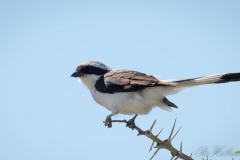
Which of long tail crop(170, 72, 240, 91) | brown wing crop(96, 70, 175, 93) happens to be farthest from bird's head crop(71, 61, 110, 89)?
long tail crop(170, 72, 240, 91)

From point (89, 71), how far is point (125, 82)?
1.14 meters

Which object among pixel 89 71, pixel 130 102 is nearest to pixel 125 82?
pixel 130 102

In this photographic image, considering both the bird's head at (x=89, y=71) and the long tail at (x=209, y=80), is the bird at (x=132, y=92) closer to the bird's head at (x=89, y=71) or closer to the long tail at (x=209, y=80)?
the long tail at (x=209, y=80)

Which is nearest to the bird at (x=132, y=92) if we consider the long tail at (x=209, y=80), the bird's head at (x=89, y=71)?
the long tail at (x=209, y=80)

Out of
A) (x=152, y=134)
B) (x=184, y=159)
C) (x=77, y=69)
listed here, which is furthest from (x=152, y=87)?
(x=184, y=159)

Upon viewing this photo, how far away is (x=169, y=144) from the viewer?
262 cm

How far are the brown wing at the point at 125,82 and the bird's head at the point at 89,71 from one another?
236mm

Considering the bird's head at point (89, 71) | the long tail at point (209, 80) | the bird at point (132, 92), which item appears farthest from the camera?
the bird's head at point (89, 71)

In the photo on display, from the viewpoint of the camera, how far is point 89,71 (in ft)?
22.7

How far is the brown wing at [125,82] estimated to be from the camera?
5754 millimetres

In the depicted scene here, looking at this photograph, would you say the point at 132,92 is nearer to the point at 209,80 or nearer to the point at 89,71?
the point at 89,71

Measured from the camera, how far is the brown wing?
5.75 m

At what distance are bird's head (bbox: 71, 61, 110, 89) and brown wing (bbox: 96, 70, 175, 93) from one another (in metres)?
0.24

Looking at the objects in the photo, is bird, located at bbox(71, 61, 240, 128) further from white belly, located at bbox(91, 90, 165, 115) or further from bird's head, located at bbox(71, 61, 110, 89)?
bird's head, located at bbox(71, 61, 110, 89)
